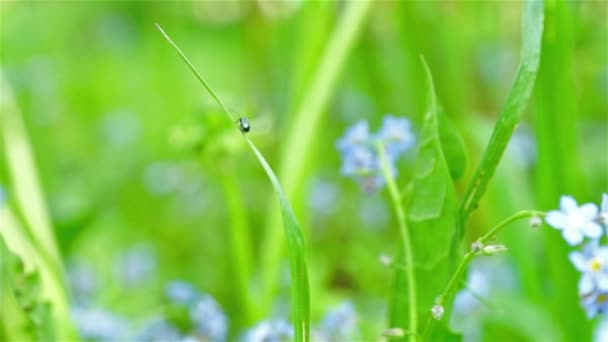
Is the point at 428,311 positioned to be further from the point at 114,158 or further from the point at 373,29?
the point at 114,158

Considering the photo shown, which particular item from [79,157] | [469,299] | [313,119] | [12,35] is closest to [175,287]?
[313,119]

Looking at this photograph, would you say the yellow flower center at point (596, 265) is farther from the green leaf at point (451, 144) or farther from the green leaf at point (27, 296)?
the green leaf at point (27, 296)

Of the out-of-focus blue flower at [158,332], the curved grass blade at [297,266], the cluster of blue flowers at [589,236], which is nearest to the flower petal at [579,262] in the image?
the cluster of blue flowers at [589,236]

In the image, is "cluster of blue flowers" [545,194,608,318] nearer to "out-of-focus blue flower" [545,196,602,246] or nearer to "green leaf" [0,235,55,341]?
"out-of-focus blue flower" [545,196,602,246]

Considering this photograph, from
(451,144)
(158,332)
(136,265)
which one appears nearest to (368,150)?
(451,144)

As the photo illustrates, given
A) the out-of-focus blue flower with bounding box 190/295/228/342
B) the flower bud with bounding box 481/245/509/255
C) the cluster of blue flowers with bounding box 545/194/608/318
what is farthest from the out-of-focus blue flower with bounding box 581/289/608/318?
the out-of-focus blue flower with bounding box 190/295/228/342

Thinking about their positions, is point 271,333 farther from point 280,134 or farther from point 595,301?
point 280,134
